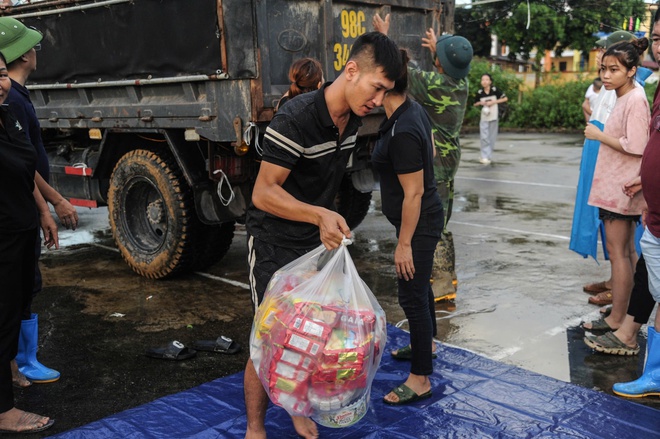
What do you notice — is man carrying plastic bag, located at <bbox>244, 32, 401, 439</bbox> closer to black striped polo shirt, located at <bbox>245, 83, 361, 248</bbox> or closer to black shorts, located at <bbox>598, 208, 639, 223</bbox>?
black striped polo shirt, located at <bbox>245, 83, 361, 248</bbox>

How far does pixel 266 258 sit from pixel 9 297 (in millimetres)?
1315

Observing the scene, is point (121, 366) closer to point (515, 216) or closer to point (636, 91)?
point (636, 91)

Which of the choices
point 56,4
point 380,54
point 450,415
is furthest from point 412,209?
point 56,4

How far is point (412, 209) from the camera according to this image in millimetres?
3342

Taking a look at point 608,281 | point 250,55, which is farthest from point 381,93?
point 608,281

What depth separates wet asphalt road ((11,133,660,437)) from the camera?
387cm

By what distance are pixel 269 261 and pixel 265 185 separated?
0.39 meters

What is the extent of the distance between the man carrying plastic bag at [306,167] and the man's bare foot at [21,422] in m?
1.10

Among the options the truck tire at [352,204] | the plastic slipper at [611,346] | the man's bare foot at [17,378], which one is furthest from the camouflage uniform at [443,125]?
the man's bare foot at [17,378]

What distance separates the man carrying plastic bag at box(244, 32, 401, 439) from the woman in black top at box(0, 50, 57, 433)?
3.78ft

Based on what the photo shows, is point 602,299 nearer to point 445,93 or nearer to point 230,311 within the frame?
point 445,93

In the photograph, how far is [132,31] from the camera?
18.2 ft

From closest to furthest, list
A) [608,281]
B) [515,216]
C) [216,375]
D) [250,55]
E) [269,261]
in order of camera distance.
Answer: [269,261]
[216,375]
[250,55]
[608,281]
[515,216]

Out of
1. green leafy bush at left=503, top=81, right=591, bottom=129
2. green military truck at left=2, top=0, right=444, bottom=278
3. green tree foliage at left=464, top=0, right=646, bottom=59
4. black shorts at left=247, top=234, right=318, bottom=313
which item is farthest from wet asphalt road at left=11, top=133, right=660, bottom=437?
green tree foliage at left=464, top=0, right=646, bottom=59
